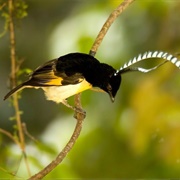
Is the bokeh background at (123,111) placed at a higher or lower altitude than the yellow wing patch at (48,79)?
higher

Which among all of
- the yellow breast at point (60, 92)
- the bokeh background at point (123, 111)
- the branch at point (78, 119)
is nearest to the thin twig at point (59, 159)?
the branch at point (78, 119)

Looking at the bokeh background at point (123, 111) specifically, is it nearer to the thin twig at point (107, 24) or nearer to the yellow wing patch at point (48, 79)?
the yellow wing patch at point (48, 79)

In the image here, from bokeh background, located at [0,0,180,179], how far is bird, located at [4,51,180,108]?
0.25 meters

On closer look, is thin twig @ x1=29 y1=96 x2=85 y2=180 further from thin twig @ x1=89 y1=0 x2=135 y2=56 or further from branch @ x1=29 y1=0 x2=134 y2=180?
thin twig @ x1=89 y1=0 x2=135 y2=56

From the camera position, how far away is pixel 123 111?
5.14 feet

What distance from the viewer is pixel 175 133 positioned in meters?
1.32

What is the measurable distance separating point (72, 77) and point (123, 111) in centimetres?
65

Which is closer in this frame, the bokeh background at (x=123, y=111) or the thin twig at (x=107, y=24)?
the thin twig at (x=107, y=24)

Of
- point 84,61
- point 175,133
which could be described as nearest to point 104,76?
point 84,61

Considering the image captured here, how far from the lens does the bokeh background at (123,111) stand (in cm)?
Answer: 133

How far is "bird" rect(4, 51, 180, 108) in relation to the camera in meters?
0.83

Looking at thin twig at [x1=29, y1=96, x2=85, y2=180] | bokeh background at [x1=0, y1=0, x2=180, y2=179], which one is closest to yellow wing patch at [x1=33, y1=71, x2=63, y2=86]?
thin twig at [x1=29, y1=96, x2=85, y2=180]

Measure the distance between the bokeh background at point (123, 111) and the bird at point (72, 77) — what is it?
0.25 meters

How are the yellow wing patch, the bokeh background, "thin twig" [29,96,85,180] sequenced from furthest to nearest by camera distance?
the bokeh background < the yellow wing patch < "thin twig" [29,96,85,180]
